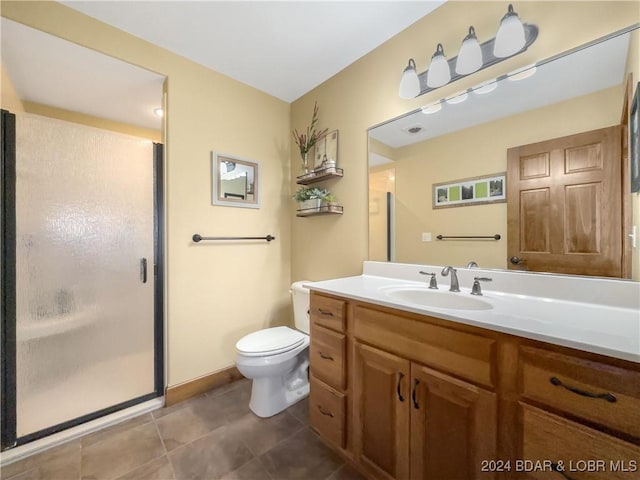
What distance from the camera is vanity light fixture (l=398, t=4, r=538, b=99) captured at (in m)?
1.15

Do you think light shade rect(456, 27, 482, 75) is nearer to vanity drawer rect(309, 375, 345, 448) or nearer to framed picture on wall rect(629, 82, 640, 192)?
framed picture on wall rect(629, 82, 640, 192)

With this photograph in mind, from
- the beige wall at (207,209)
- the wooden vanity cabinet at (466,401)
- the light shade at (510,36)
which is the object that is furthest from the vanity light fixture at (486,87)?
the beige wall at (207,209)

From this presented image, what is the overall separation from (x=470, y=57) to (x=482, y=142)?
422 millimetres

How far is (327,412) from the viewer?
1357 millimetres

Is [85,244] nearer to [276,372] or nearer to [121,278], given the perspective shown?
[121,278]

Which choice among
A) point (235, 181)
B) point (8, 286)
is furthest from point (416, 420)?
point (8, 286)

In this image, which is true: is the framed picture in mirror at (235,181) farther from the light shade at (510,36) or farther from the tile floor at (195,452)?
the light shade at (510,36)

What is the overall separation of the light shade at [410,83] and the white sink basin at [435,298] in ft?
3.74

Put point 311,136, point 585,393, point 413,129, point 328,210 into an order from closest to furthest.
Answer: point 585,393, point 413,129, point 328,210, point 311,136

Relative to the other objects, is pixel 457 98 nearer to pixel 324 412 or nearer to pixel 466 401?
pixel 466 401

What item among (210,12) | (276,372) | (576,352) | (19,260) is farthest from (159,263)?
(576,352)

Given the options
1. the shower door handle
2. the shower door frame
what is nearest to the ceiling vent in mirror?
the shower door handle

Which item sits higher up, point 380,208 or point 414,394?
point 380,208

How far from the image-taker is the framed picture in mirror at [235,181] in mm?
1980
